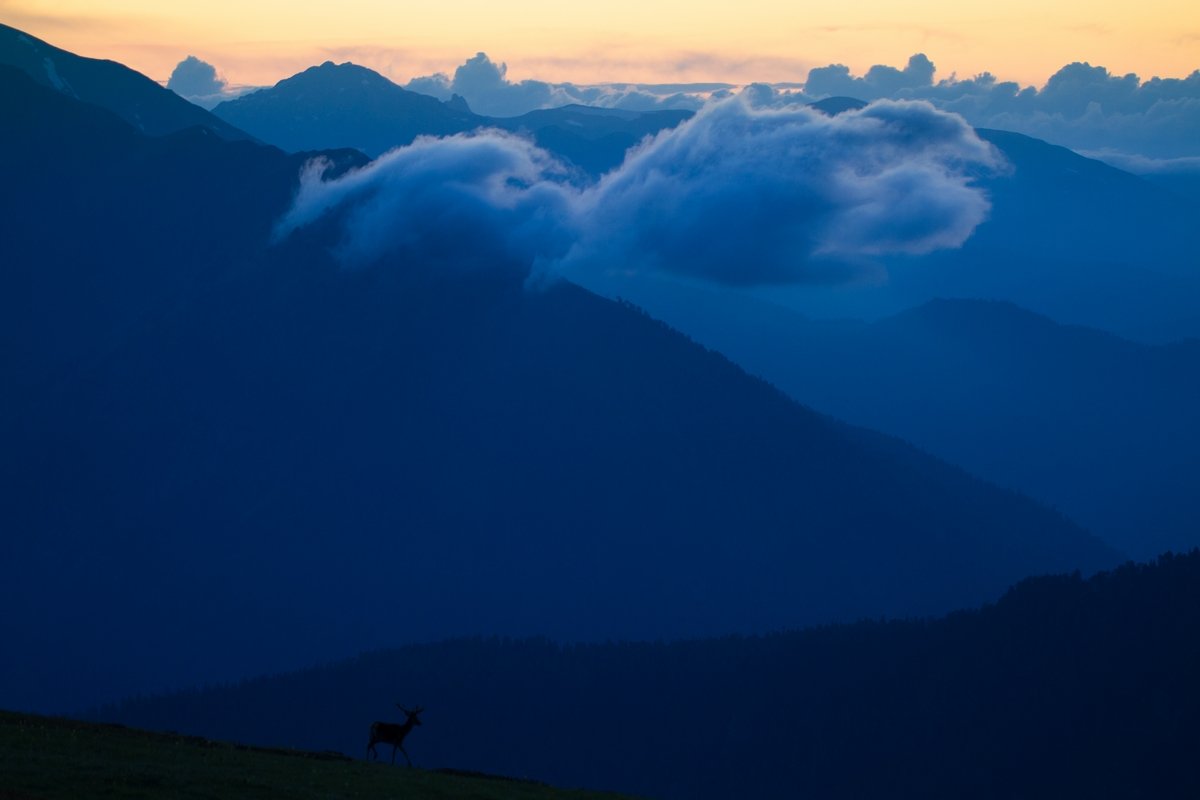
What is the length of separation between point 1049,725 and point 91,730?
152 m

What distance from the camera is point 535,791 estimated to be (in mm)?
70938

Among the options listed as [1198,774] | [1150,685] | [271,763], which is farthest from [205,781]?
[1150,685]

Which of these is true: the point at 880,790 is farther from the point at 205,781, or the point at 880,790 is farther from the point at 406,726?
the point at 205,781

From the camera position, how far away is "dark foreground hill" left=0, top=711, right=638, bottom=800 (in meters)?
52.2

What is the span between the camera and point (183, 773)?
5744 cm

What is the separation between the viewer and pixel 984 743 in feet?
635

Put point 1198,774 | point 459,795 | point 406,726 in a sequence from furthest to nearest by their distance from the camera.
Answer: point 1198,774 < point 406,726 < point 459,795

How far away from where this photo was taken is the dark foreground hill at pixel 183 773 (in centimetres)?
5222

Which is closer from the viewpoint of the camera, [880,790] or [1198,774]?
[1198,774]

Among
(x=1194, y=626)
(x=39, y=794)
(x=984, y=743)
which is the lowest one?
(x=39, y=794)

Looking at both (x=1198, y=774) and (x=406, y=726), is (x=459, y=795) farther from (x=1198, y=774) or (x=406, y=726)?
(x=1198, y=774)

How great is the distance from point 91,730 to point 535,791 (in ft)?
78.2

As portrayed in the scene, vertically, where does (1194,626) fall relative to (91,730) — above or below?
above

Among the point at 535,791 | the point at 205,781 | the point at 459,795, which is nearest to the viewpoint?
the point at 205,781
